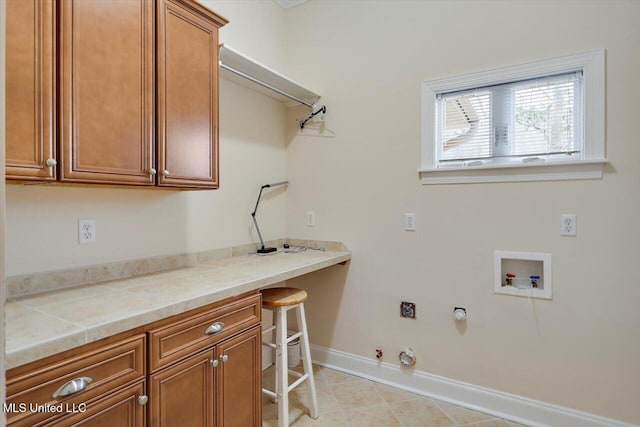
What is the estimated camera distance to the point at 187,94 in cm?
172

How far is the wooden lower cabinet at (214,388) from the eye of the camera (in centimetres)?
131

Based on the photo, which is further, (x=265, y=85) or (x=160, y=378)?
(x=265, y=85)

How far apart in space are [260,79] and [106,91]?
1.24m

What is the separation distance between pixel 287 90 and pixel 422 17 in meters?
1.11

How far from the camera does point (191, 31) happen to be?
5.71ft

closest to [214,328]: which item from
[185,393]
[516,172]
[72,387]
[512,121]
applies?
[185,393]

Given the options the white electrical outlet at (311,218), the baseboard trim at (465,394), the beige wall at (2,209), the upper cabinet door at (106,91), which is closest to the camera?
the beige wall at (2,209)

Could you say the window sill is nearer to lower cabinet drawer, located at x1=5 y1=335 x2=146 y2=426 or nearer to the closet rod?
the closet rod

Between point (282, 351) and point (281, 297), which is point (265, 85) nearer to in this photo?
point (281, 297)

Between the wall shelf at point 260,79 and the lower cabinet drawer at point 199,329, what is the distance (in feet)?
4.72

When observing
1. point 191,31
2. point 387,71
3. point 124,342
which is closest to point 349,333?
point 124,342

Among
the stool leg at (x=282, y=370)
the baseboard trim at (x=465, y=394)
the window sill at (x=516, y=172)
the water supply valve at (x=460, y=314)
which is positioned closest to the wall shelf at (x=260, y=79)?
the window sill at (x=516, y=172)

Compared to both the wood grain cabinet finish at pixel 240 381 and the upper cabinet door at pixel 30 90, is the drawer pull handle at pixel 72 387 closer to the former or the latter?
the wood grain cabinet finish at pixel 240 381

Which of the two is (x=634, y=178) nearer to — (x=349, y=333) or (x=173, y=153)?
(x=349, y=333)
